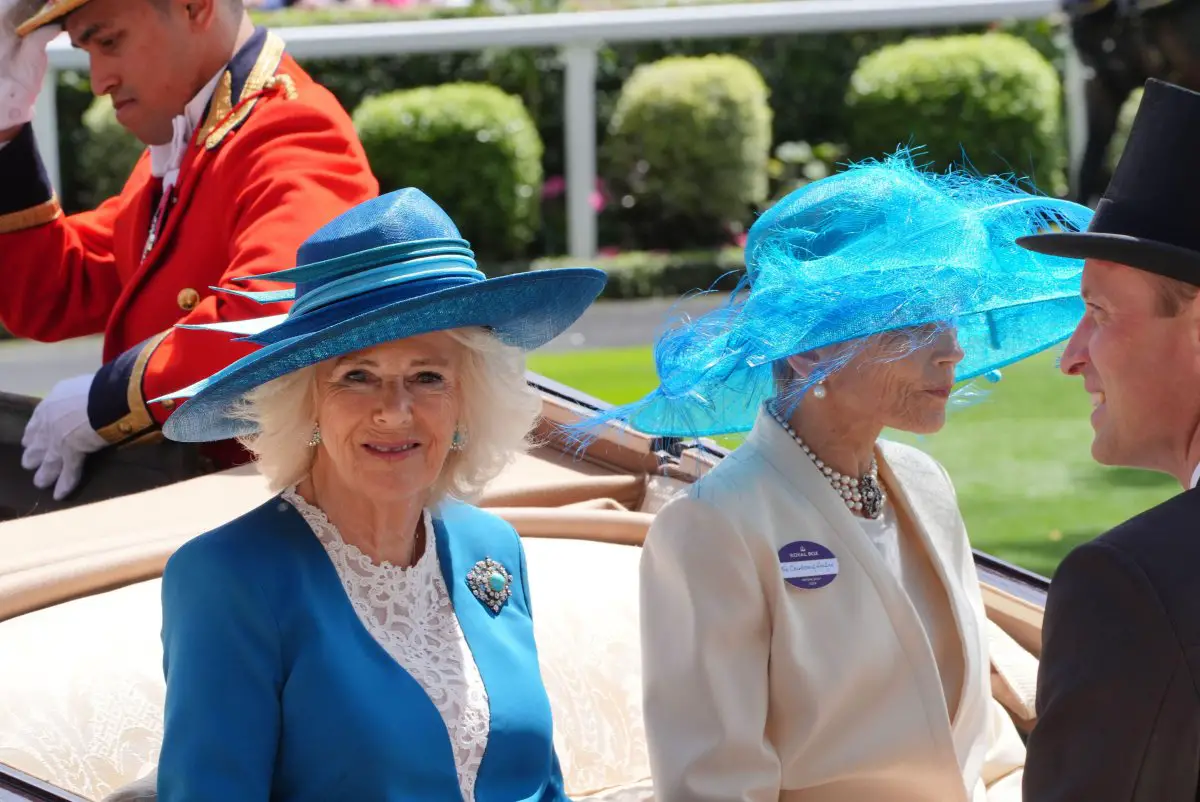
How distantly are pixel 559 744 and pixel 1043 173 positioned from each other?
1095 cm

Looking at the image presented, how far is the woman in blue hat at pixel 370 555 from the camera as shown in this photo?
2.21 metres

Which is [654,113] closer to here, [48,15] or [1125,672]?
[48,15]

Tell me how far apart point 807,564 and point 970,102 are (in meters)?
11.1

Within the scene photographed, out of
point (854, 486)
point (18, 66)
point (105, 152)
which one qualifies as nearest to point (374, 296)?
point (854, 486)

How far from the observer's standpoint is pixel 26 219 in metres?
3.82

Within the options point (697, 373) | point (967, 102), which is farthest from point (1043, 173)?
point (697, 373)

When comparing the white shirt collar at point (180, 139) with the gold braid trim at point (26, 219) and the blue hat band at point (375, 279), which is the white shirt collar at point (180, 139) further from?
the blue hat band at point (375, 279)

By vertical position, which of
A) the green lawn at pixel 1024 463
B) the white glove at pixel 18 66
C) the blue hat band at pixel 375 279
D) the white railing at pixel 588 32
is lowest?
the green lawn at pixel 1024 463

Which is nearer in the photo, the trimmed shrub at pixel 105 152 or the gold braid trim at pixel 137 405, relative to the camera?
the gold braid trim at pixel 137 405

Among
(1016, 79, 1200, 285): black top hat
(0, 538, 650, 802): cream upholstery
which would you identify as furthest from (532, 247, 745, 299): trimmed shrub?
(1016, 79, 1200, 285): black top hat

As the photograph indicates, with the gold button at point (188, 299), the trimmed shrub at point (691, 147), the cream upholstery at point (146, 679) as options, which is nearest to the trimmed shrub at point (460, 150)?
the trimmed shrub at point (691, 147)

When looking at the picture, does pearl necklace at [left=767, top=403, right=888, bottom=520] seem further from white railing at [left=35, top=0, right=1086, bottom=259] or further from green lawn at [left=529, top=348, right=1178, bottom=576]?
white railing at [left=35, top=0, right=1086, bottom=259]

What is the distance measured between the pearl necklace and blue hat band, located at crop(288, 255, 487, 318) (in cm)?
53

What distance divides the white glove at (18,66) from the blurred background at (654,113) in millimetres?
7345
